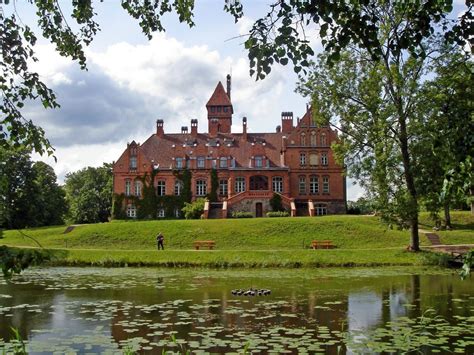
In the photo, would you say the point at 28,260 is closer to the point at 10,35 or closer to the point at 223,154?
the point at 10,35

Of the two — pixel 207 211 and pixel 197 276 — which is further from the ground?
pixel 207 211

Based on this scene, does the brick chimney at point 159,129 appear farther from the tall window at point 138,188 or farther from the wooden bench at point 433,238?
the wooden bench at point 433,238

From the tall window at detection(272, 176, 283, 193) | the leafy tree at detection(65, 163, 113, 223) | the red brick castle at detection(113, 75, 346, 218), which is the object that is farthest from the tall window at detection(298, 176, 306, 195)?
the leafy tree at detection(65, 163, 113, 223)

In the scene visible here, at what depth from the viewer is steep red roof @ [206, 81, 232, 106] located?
7181cm

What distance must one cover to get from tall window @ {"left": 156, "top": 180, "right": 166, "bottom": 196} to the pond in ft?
126

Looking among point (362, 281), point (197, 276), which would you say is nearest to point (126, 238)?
point (197, 276)

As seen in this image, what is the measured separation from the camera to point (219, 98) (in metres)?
72.8

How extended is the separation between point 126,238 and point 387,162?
21849 mm

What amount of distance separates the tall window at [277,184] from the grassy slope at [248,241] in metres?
15.9

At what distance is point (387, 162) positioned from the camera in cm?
3080

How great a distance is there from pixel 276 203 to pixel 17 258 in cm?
5158

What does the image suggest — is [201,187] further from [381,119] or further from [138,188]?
[381,119]

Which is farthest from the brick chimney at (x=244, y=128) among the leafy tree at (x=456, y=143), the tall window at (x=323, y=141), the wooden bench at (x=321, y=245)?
the leafy tree at (x=456, y=143)

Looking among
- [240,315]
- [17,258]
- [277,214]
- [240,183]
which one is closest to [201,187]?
[240,183]
